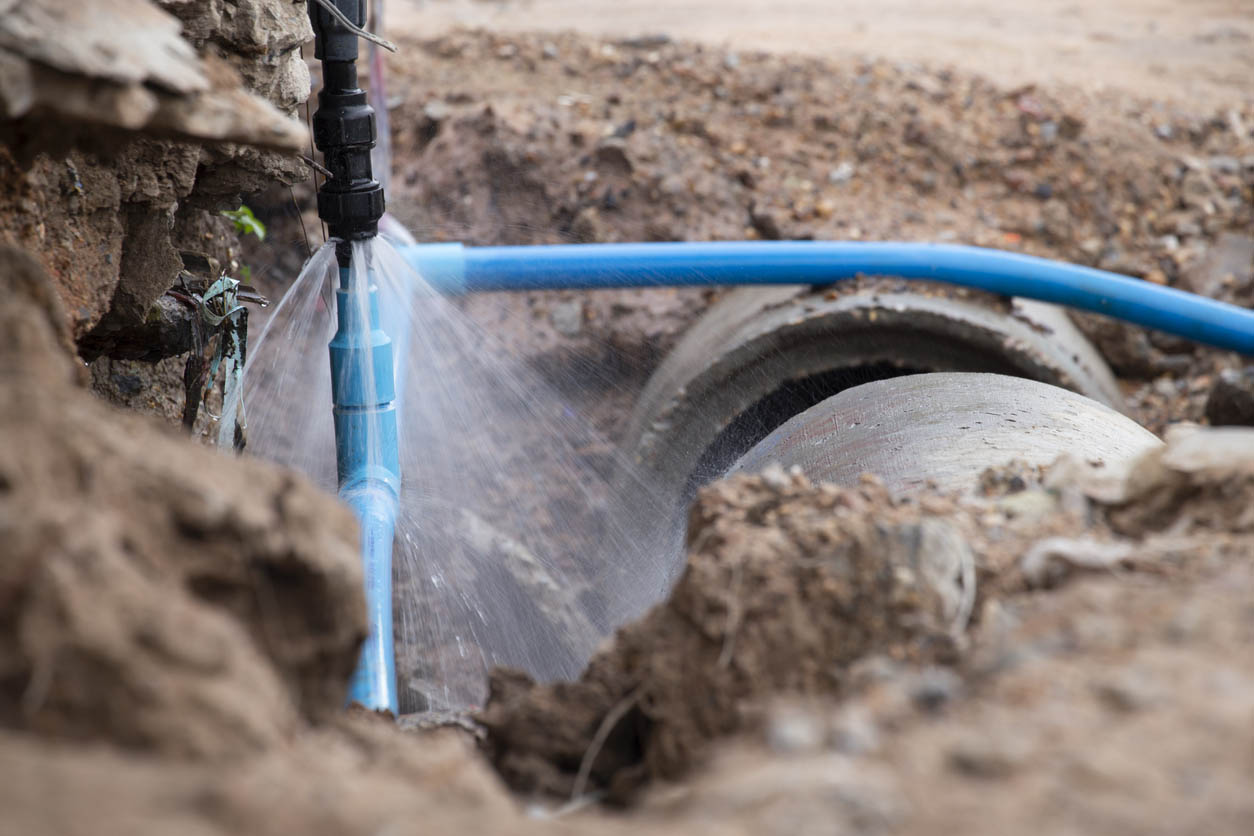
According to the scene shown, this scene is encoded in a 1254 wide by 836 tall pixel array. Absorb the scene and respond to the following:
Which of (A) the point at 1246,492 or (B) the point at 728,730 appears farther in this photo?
(A) the point at 1246,492

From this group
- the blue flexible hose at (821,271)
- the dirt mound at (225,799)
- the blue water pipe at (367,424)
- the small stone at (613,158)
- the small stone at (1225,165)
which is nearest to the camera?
the dirt mound at (225,799)

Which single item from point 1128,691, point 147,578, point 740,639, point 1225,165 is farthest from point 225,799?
point 1225,165

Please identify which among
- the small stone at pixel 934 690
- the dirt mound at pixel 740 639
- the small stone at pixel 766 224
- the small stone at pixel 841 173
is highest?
the small stone at pixel 841 173

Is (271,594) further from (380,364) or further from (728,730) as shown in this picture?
(380,364)

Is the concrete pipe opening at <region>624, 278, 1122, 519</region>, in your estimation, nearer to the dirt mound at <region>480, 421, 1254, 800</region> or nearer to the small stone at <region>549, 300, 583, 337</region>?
the small stone at <region>549, 300, 583, 337</region>

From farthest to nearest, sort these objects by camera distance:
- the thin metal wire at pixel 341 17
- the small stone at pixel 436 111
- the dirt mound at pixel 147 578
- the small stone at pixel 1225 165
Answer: the small stone at pixel 436 111
the small stone at pixel 1225 165
the thin metal wire at pixel 341 17
the dirt mound at pixel 147 578

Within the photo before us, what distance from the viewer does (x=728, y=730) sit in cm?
106

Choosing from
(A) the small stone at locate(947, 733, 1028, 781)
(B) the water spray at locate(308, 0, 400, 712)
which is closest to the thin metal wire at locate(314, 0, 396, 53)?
(B) the water spray at locate(308, 0, 400, 712)

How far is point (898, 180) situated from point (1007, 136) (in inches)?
19.1

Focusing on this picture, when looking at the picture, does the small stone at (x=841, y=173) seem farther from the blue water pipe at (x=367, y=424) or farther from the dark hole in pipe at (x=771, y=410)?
the blue water pipe at (x=367, y=424)

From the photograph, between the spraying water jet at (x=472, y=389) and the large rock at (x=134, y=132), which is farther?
the spraying water jet at (x=472, y=389)

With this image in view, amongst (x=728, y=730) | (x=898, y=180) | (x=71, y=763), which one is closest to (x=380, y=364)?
(x=728, y=730)

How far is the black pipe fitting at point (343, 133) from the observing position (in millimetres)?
2035

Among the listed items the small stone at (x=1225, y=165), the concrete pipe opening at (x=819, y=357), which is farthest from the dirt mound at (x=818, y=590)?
the small stone at (x=1225, y=165)
